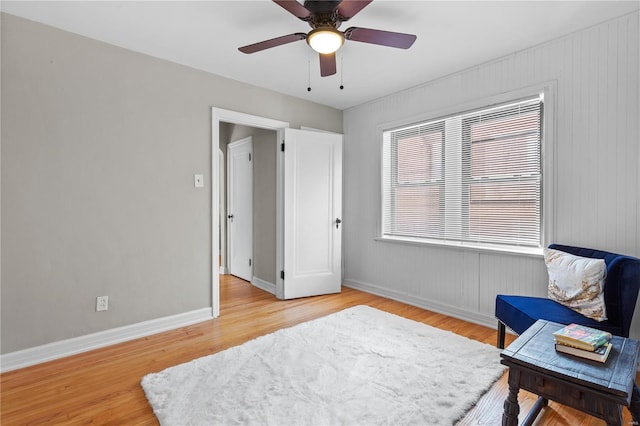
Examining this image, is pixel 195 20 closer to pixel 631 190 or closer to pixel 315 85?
pixel 315 85

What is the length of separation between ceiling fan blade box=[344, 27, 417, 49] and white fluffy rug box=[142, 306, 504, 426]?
2.24 meters

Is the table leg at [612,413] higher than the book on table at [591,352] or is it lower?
lower

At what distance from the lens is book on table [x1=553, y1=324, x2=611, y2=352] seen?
1.44 metres

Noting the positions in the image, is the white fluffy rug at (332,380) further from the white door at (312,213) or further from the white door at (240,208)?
the white door at (240,208)

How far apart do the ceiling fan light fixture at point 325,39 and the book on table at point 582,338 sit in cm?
212

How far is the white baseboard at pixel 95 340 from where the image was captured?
231cm

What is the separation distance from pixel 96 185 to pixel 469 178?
3486 mm

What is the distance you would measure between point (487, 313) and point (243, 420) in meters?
2.50

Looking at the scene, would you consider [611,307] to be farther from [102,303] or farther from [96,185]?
[96,185]

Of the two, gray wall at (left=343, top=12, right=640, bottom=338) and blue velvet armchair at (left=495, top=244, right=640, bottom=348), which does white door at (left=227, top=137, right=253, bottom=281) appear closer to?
gray wall at (left=343, top=12, right=640, bottom=338)

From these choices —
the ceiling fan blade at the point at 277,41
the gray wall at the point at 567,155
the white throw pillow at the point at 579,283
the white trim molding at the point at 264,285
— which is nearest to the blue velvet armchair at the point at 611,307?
the white throw pillow at the point at 579,283

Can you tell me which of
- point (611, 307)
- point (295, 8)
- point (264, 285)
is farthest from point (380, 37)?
point (264, 285)

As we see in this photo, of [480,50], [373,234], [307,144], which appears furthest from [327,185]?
[480,50]

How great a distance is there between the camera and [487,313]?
311 centimetres
